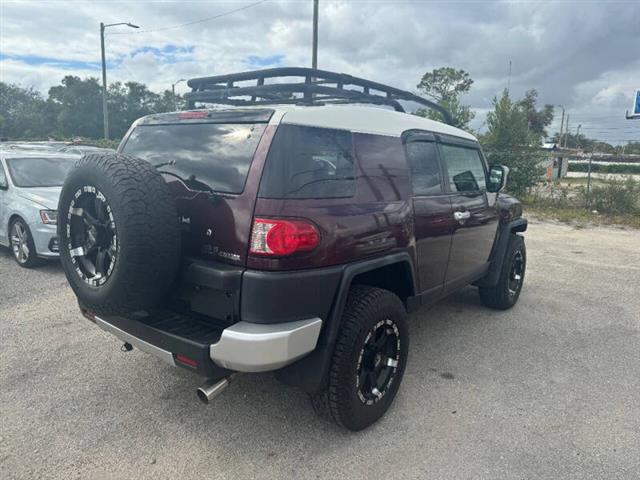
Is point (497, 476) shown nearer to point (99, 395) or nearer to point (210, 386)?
point (210, 386)

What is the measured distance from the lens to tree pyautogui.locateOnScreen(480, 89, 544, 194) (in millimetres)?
14617

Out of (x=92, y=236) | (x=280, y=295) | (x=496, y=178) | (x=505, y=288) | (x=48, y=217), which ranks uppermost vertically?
(x=496, y=178)

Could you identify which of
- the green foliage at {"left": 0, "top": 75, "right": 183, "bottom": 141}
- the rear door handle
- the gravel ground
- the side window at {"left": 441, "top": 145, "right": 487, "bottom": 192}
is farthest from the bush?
the green foliage at {"left": 0, "top": 75, "right": 183, "bottom": 141}

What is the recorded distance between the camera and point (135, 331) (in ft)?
→ 8.78

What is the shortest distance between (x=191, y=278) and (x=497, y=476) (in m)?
1.92

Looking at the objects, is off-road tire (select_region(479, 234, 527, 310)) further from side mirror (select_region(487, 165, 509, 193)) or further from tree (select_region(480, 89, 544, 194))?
tree (select_region(480, 89, 544, 194))

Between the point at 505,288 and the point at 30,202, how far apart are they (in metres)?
5.89

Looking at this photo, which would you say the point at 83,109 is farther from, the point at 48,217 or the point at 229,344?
the point at 229,344

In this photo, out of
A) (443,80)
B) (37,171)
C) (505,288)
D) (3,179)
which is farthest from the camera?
(443,80)

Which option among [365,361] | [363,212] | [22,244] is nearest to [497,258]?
[365,361]

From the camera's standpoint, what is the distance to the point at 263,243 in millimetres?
2357

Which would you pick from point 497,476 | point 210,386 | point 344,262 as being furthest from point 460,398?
point 210,386

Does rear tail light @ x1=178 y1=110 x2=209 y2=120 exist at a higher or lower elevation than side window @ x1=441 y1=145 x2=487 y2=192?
higher

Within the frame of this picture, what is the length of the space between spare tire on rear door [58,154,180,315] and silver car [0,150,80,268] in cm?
372
